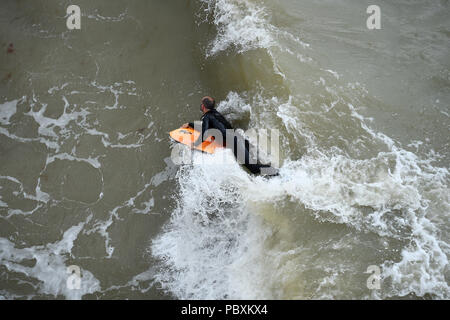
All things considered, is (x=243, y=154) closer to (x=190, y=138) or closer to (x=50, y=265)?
(x=190, y=138)

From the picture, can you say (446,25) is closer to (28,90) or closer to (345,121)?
(345,121)

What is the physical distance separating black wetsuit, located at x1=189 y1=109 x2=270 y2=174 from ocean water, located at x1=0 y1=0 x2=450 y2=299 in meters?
0.19

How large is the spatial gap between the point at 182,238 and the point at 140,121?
2536 millimetres

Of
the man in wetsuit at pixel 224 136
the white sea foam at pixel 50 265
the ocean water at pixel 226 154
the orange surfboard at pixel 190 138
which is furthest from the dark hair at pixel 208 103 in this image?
the white sea foam at pixel 50 265

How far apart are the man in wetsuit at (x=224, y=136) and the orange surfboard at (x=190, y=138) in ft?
0.26

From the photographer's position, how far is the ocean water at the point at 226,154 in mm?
4973

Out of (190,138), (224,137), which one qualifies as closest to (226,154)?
(224,137)

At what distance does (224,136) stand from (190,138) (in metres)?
0.62

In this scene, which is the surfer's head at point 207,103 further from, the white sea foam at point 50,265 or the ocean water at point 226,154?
the white sea foam at point 50,265

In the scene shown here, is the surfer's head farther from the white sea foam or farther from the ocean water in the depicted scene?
the white sea foam

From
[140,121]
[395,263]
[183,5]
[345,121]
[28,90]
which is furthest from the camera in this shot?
[183,5]

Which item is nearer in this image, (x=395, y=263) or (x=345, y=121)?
(x=395, y=263)
